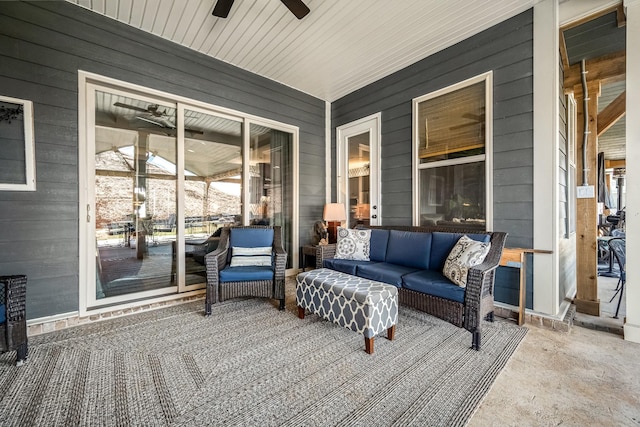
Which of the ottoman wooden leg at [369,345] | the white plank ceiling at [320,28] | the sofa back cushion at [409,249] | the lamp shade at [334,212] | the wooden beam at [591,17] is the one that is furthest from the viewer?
the lamp shade at [334,212]

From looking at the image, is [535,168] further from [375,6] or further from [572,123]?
[375,6]

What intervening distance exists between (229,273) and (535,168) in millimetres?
3327

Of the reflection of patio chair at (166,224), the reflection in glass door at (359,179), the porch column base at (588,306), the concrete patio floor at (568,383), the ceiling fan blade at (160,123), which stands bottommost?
the concrete patio floor at (568,383)

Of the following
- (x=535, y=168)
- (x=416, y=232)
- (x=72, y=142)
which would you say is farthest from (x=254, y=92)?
(x=535, y=168)

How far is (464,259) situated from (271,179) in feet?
9.80

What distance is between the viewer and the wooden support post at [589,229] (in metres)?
3.01

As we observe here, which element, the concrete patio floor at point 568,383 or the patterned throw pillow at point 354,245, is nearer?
A: the concrete patio floor at point 568,383

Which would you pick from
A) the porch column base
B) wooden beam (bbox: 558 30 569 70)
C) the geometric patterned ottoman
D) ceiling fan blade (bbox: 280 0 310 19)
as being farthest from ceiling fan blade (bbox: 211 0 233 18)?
the porch column base

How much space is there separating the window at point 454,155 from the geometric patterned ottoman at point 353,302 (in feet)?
5.27

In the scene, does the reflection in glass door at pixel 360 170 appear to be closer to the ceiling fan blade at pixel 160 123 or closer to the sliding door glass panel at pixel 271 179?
the sliding door glass panel at pixel 271 179

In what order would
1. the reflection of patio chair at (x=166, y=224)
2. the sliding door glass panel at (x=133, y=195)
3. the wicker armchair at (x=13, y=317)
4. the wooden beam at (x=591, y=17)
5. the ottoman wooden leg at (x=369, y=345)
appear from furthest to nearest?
the reflection of patio chair at (x=166, y=224) → the sliding door glass panel at (x=133, y=195) → the wooden beam at (x=591, y=17) → the ottoman wooden leg at (x=369, y=345) → the wicker armchair at (x=13, y=317)

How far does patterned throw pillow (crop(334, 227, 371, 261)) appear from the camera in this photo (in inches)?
139

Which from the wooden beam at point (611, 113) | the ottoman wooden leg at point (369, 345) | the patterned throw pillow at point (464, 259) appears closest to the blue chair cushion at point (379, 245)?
the patterned throw pillow at point (464, 259)

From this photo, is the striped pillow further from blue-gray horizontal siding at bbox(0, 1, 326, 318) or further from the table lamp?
blue-gray horizontal siding at bbox(0, 1, 326, 318)
